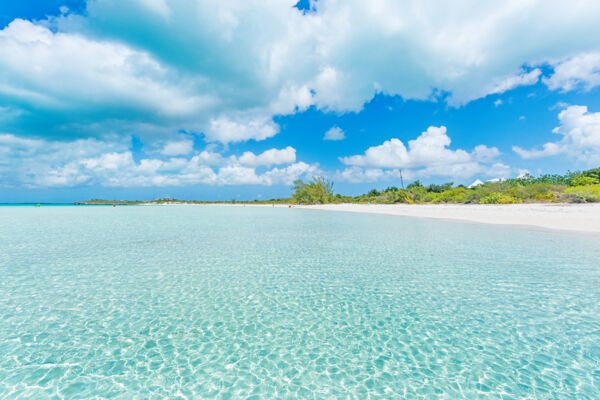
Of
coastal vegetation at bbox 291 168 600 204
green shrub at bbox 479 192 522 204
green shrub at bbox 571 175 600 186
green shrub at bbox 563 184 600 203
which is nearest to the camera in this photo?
green shrub at bbox 563 184 600 203

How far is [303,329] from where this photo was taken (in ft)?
17.3

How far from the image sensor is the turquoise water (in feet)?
12.2

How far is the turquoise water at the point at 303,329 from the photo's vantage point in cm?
373

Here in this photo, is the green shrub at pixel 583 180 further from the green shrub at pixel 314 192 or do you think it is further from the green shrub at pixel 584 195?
the green shrub at pixel 314 192

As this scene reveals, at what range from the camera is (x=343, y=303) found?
647cm

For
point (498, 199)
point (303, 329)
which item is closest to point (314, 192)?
point (498, 199)

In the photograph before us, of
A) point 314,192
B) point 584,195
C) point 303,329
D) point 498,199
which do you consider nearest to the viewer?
point 303,329

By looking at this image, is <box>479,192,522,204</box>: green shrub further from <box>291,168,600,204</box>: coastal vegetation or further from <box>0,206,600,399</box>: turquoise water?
<box>0,206,600,399</box>: turquoise water

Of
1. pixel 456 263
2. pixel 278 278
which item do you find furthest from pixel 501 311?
pixel 278 278

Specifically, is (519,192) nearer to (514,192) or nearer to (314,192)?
(514,192)

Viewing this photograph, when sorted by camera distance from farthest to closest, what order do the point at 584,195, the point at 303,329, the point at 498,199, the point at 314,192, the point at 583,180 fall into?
the point at 314,192, the point at 583,180, the point at 498,199, the point at 584,195, the point at 303,329

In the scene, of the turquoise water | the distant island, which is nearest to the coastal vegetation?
the distant island

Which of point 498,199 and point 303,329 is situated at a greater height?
point 498,199

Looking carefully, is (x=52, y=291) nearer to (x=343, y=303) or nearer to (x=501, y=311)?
(x=343, y=303)
